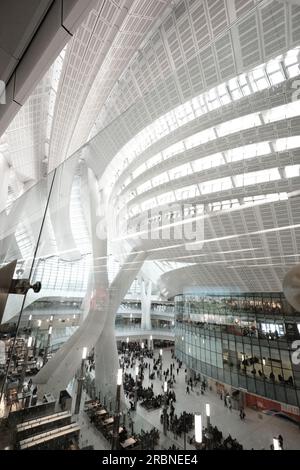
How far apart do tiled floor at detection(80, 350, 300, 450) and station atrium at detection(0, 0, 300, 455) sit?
78 mm

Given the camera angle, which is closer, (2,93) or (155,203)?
(2,93)

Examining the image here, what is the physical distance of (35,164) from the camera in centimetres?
677

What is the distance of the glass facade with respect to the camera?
787cm

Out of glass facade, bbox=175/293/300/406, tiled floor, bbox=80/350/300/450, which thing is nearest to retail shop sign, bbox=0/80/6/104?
tiled floor, bbox=80/350/300/450

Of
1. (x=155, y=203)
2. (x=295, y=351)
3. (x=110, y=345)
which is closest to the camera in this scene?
(x=110, y=345)

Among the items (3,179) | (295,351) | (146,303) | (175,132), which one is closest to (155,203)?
(175,132)

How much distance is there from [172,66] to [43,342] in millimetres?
10861

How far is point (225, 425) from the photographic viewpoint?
581 cm

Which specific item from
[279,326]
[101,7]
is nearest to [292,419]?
[279,326]

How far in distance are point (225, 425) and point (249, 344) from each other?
4.38 metres

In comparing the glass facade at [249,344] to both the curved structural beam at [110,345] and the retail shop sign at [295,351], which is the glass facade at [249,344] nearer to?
the retail shop sign at [295,351]

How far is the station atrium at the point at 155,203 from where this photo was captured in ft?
6.68

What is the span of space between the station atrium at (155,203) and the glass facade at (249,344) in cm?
7

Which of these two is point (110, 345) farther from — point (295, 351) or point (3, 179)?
point (295, 351)
